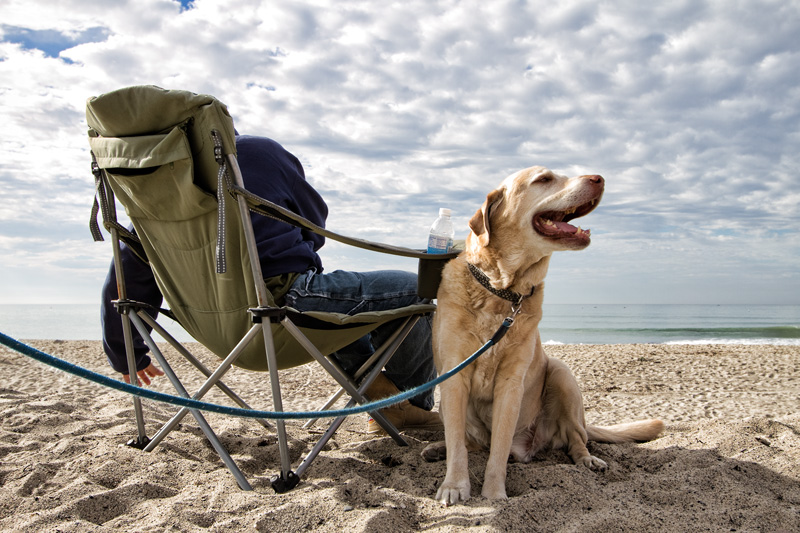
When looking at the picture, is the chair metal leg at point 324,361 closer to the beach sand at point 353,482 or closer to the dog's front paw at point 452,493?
the beach sand at point 353,482

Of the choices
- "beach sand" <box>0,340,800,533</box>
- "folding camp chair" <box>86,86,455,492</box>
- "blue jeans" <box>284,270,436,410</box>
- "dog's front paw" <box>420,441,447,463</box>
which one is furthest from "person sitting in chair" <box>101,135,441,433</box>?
"dog's front paw" <box>420,441,447,463</box>

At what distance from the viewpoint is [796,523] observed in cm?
178

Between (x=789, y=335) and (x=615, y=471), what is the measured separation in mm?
17078

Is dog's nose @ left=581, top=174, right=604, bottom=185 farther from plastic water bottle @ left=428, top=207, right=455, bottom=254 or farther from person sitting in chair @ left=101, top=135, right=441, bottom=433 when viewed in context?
person sitting in chair @ left=101, top=135, right=441, bottom=433

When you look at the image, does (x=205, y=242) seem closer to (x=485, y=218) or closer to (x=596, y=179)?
(x=485, y=218)

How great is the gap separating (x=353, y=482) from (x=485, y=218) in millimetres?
1334

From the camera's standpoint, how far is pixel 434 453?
2.67 metres

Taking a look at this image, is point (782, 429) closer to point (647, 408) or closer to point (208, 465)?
point (647, 408)

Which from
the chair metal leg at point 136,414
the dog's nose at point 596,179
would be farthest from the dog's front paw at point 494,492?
the chair metal leg at point 136,414

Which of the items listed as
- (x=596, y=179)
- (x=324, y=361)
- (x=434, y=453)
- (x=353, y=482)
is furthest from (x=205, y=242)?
(x=596, y=179)

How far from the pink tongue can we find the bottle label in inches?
22.0

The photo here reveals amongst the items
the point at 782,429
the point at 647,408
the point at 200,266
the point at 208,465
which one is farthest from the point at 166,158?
the point at 647,408

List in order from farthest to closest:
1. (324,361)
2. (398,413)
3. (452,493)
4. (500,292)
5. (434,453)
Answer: (398,413) < (434,453) < (500,292) < (324,361) < (452,493)

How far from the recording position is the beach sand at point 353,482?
1.78 metres
